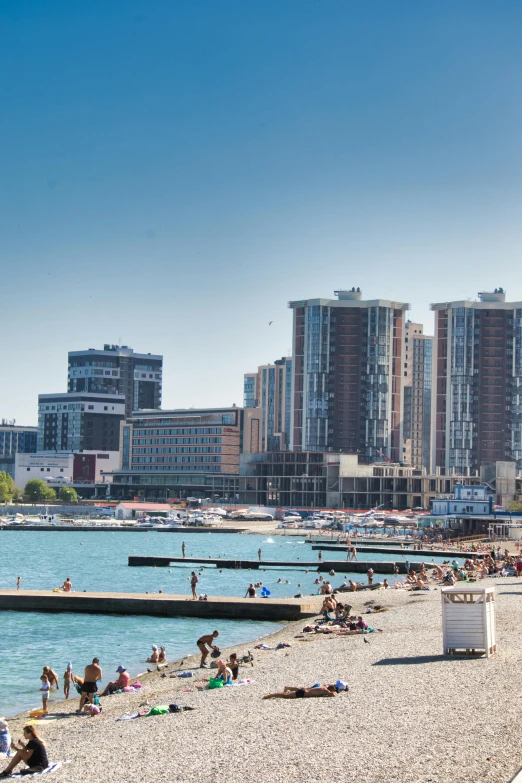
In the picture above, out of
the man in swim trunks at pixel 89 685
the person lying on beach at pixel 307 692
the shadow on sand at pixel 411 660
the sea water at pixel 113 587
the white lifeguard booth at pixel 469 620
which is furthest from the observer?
the sea water at pixel 113 587

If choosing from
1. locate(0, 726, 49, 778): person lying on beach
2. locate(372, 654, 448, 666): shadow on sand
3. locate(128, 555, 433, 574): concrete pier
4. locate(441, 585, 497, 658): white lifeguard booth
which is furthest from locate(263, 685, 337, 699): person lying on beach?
locate(128, 555, 433, 574): concrete pier

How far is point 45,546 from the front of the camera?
436 ft

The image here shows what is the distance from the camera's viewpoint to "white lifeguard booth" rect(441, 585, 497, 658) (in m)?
30.6

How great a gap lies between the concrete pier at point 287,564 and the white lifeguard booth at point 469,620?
180ft

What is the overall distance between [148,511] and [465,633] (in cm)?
16722

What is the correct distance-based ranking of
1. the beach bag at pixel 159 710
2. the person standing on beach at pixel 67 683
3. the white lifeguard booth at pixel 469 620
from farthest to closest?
the person standing on beach at pixel 67 683 < the white lifeguard booth at pixel 469 620 < the beach bag at pixel 159 710

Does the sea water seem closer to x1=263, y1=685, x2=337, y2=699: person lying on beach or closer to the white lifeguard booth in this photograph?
x1=263, y1=685, x2=337, y2=699: person lying on beach

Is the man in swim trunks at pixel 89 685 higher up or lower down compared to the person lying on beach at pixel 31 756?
lower down

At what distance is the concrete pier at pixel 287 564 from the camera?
8769 centimetres

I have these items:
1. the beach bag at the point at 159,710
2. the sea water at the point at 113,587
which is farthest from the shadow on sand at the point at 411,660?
the sea water at the point at 113,587

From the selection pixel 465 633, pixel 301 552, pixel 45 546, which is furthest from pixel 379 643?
pixel 45 546

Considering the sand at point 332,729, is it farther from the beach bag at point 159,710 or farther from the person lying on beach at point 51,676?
the person lying on beach at point 51,676

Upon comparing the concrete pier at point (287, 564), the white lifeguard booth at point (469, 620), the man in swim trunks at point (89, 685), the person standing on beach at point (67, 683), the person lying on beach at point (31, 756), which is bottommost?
the concrete pier at point (287, 564)

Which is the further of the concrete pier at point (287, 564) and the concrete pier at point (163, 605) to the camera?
the concrete pier at point (287, 564)
